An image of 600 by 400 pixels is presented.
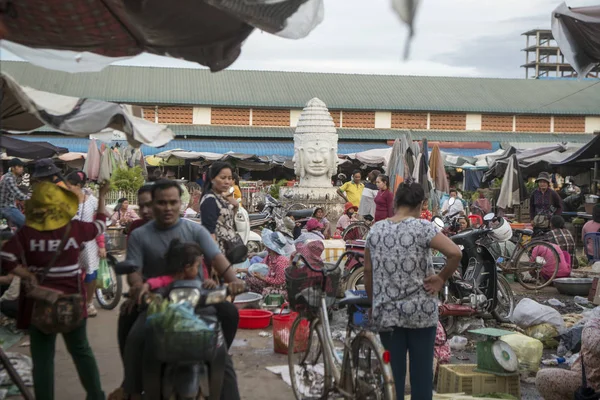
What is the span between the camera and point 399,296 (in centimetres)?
462

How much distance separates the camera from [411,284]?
4.61 m

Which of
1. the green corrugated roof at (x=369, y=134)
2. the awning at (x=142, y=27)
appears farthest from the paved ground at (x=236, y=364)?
the green corrugated roof at (x=369, y=134)

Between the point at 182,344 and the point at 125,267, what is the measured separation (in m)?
0.57

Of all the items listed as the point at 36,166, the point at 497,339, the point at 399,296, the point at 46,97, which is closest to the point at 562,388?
the point at 497,339

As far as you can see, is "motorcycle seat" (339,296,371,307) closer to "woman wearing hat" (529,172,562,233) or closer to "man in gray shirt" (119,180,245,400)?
"man in gray shirt" (119,180,245,400)

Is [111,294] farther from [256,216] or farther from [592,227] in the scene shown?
[592,227]

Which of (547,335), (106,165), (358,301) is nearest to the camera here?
(358,301)

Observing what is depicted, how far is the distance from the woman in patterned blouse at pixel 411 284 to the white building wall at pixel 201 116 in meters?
35.9

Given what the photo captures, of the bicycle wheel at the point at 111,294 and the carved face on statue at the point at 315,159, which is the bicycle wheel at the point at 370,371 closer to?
the bicycle wheel at the point at 111,294

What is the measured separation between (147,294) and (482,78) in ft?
147

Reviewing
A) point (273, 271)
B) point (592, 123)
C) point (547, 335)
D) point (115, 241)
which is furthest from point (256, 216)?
point (592, 123)

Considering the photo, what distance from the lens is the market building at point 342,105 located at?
128ft

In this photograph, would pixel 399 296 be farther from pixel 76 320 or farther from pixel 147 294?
pixel 76 320

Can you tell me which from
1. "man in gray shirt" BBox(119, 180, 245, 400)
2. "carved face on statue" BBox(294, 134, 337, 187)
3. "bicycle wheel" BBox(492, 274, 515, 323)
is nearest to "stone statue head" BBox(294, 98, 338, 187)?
"carved face on statue" BBox(294, 134, 337, 187)
